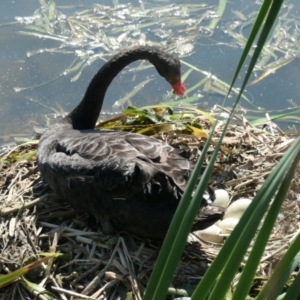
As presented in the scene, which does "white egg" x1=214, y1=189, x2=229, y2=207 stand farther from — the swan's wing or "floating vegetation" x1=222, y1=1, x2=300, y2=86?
"floating vegetation" x1=222, y1=1, x2=300, y2=86

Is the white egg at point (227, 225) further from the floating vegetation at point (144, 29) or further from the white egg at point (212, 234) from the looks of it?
the floating vegetation at point (144, 29)

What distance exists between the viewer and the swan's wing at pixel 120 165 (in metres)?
2.48

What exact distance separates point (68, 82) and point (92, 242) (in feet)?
8.26

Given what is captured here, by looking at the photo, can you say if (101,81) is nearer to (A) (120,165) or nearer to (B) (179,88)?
(B) (179,88)

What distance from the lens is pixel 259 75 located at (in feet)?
15.9

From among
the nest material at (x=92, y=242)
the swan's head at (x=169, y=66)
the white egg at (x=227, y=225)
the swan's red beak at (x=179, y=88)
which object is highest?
the swan's head at (x=169, y=66)

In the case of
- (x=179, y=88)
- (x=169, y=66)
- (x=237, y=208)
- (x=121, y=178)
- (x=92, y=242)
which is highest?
(x=169, y=66)

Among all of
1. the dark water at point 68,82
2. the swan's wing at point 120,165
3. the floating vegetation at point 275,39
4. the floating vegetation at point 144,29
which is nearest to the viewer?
the swan's wing at point 120,165

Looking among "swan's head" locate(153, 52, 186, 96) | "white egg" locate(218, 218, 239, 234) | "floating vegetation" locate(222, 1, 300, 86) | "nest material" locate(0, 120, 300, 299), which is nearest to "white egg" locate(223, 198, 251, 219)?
"white egg" locate(218, 218, 239, 234)

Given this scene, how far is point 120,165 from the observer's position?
2566 millimetres

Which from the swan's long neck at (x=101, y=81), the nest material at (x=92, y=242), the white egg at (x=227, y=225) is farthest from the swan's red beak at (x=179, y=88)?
the white egg at (x=227, y=225)

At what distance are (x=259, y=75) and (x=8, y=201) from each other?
7.99 feet

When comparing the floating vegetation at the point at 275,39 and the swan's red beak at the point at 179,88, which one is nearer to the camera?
the swan's red beak at the point at 179,88

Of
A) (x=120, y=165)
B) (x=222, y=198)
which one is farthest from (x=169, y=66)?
(x=120, y=165)
